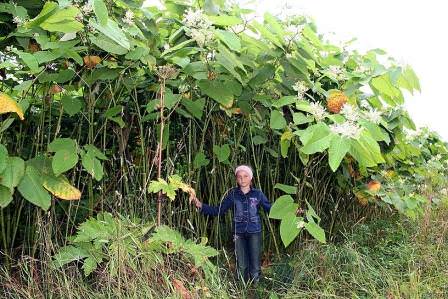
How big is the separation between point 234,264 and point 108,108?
1210 millimetres

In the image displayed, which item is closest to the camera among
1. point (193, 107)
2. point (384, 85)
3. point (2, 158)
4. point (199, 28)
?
point (2, 158)

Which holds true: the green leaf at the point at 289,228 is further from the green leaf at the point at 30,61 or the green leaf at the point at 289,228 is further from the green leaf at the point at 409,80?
the green leaf at the point at 30,61

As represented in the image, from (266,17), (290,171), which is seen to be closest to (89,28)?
(266,17)

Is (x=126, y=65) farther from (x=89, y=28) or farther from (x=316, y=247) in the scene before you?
(x=316, y=247)

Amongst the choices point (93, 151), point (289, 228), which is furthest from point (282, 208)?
point (93, 151)

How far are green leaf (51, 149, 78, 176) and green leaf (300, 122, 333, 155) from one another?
992 millimetres

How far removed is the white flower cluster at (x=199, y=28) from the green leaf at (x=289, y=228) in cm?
101

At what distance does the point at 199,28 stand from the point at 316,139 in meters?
0.70

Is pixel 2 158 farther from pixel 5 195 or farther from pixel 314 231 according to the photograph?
pixel 314 231

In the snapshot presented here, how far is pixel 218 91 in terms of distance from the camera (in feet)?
8.86

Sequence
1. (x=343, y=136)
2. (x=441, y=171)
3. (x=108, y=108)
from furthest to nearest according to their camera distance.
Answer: (x=441, y=171)
(x=108, y=108)
(x=343, y=136)

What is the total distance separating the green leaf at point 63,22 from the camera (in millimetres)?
2111

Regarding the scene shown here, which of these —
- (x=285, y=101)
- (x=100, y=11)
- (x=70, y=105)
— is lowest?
(x=70, y=105)

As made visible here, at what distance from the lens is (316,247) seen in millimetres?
3289
